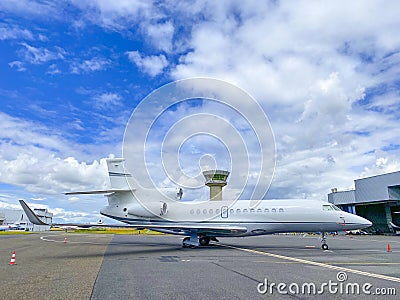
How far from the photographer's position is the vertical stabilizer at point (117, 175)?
92.5 ft

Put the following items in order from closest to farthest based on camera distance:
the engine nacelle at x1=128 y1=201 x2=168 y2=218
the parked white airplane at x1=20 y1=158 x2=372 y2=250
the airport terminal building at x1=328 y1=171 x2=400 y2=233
A: the parked white airplane at x1=20 y1=158 x2=372 y2=250, the engine nacelle at x1=128 y1=201 x2=168 y2=218, the airport terminal building at x1=328 y1=171 x2=400 y2=233

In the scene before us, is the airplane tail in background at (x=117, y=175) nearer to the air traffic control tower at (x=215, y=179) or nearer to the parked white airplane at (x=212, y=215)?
the parked white airplane at (x=212, y=215)

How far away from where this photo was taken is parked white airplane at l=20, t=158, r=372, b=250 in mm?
21438

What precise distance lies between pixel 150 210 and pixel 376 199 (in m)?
43.7

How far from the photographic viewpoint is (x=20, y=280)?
9.48 meters

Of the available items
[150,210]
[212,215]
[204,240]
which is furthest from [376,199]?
[150,210]

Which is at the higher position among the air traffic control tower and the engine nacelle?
the air traffic control tower

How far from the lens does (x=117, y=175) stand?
2844 cm

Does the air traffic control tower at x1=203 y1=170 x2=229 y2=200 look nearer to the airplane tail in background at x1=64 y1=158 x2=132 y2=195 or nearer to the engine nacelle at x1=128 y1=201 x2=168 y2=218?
the airplane tail in background at x1=64 y1=158 x2=132 y2=195

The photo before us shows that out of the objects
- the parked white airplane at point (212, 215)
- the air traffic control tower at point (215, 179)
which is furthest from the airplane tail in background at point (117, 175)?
the air traffic control tower at point (215, 179)

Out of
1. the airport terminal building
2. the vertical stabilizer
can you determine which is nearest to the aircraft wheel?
the vertical stabilizer

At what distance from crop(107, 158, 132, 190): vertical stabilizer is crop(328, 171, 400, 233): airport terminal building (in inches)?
1706

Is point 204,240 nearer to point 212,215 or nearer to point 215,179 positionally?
point 212,215

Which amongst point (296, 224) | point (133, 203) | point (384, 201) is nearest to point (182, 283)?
point (296, 224)
